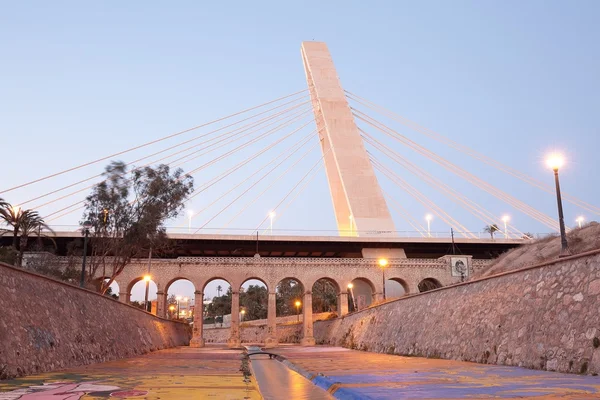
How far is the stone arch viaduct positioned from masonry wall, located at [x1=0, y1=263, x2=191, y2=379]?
3054 cm

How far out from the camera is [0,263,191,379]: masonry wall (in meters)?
9.76

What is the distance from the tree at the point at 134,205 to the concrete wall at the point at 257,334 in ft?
81.0

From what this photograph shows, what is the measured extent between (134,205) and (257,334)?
3876cm

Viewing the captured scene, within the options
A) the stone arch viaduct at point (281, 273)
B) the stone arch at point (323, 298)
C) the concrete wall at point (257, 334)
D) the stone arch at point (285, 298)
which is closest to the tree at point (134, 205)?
the stone arch viaduct at point (281, 273)

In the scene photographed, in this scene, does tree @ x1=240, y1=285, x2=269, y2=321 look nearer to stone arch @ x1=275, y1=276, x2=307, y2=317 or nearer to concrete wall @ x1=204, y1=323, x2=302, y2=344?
stone arch @ x1=275, y1=276, x2=307, y2=317

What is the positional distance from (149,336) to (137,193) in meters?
14.5

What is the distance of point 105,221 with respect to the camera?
35688 mm

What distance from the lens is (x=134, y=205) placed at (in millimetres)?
37375

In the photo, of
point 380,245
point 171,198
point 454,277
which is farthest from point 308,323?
point 171,198

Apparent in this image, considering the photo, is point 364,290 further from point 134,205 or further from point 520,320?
point 520,320

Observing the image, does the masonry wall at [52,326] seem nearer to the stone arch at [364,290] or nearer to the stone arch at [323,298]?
the stone arch at [364,290]

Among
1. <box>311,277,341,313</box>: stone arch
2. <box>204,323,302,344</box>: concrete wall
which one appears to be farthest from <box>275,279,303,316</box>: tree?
<box>204,323,302,344</box>: concrete wall

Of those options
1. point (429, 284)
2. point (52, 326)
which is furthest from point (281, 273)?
point (52, 326)

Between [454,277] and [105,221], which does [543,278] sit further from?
[454,277]
